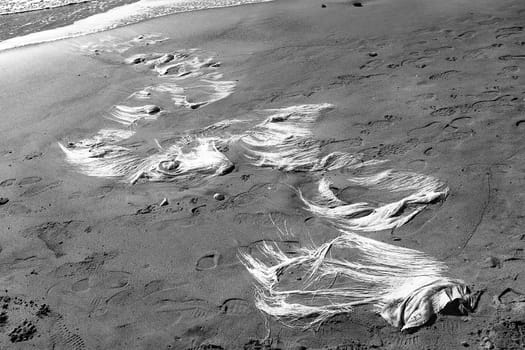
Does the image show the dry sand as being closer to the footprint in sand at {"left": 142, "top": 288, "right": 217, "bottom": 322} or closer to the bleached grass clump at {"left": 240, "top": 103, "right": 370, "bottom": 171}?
the footprint in sand at {"left": 142, "top": 288, "right": 217, "bottom": 322}

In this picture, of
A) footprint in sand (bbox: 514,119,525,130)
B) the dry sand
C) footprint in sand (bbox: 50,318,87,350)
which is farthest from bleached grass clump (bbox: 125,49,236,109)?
footprint in sand (bbox: 50,318,87,350)

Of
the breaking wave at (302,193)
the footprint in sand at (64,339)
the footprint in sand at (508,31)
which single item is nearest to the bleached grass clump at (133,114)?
the breaking wave at (302,193)

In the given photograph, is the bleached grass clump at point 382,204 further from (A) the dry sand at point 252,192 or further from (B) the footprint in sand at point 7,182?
(B) the footprint in sand at point 7,182

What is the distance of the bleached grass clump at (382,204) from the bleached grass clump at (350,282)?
0.57 ft

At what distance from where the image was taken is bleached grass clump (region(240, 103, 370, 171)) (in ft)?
14.5

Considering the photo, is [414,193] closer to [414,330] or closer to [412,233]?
[412,233]

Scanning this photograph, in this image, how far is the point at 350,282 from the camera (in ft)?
10.9

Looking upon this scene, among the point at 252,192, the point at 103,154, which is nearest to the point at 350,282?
the point at 252,192

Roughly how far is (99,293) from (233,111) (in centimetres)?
250

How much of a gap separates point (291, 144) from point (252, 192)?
0.74m

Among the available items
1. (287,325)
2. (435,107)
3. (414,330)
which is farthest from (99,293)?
(435,107)

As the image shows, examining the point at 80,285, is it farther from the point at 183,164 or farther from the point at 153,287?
the point at 183,164

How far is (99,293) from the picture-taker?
340 cm

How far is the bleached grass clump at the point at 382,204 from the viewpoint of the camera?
12.4 ft
